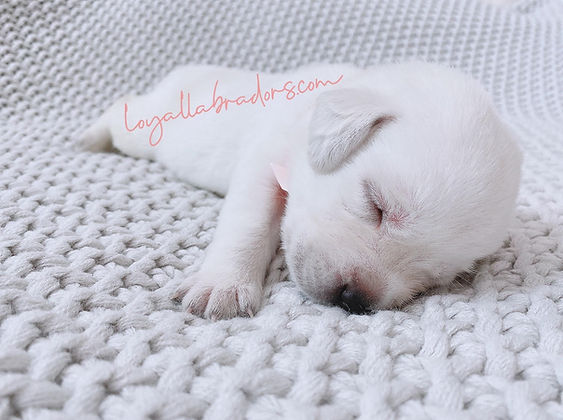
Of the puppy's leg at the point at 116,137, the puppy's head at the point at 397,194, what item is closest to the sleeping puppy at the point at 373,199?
the puppy's head at the point at 397,194

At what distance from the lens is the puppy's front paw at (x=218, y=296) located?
3.06 ft

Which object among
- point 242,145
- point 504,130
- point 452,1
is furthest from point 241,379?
point 452,1

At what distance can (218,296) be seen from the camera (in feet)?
3.12

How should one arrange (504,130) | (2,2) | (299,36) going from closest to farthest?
(504,130)
(2,2)
(299,36)

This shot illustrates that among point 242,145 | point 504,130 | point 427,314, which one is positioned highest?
point 504,130

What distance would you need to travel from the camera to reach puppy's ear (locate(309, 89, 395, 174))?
101cm

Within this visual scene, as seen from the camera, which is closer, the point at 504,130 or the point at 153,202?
the point at 504,130

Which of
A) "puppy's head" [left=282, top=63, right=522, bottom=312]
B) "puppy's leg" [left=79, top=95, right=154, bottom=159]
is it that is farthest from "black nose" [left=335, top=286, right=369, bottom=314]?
"puppy's leg" [left=79, top=95, right=154, bottom=159]

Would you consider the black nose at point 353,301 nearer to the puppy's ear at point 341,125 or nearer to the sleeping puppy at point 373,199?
the sleeping puppy at point 373,199


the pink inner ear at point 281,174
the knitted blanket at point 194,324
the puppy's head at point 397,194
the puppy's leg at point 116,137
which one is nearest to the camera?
the knitted blanket at point 194,324

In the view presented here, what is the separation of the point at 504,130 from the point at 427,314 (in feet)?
1.31

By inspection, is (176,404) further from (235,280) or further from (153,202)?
(153,202)

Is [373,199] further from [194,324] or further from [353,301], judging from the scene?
[194,324]

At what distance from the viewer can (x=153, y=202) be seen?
133 centimetres
